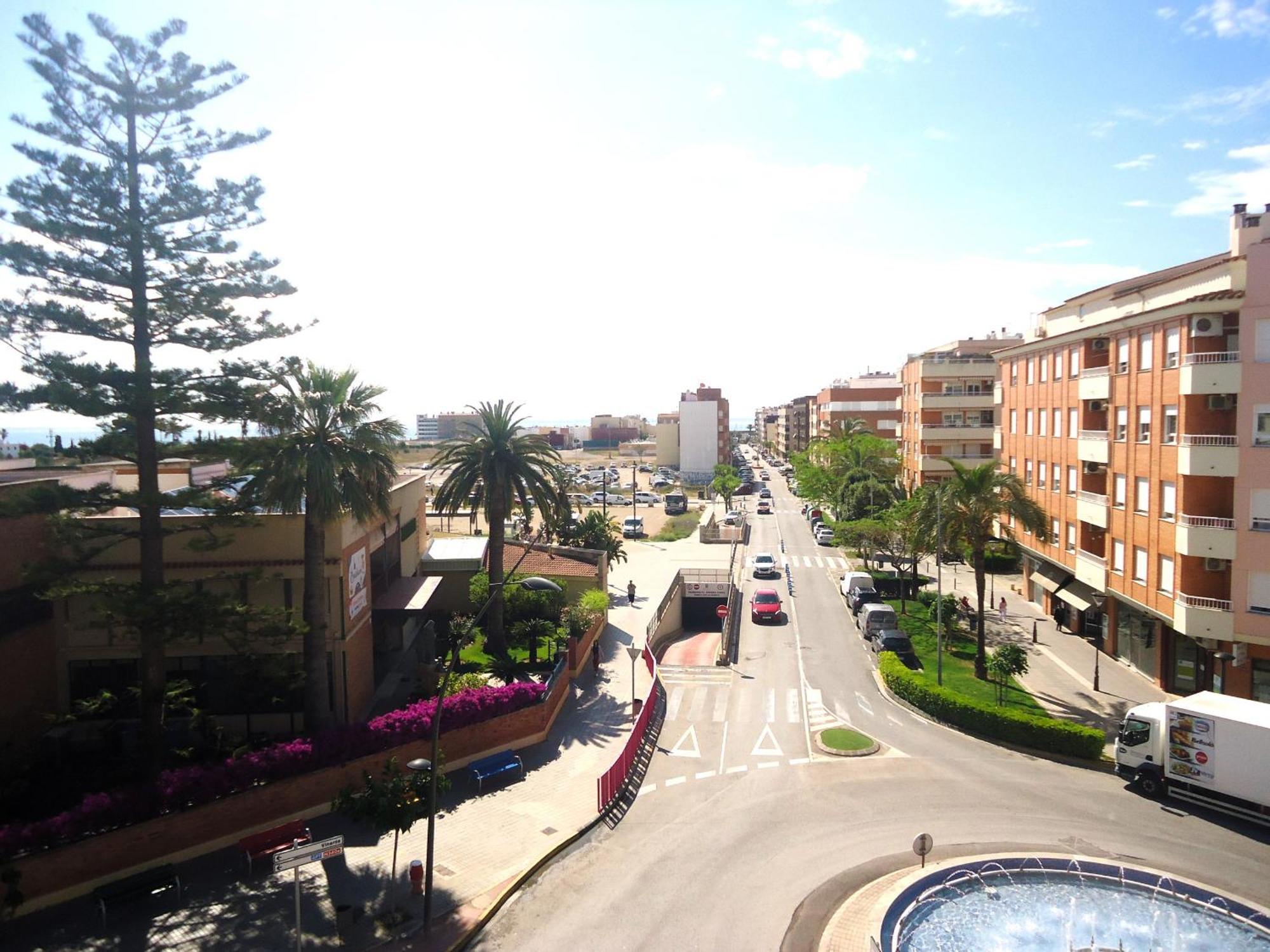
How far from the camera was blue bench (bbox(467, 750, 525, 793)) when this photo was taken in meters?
20.1

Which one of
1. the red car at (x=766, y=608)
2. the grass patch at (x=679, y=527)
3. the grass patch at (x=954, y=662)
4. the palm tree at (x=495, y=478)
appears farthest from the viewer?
the grass patch at (x=679, y=527)

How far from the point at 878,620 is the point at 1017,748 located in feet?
38.0

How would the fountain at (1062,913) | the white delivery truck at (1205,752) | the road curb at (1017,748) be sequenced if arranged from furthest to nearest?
the road curb at (1017,748) → the white delivery truck at (1205,752) → the fountain at (1062,913)

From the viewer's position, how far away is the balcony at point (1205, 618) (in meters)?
24.2

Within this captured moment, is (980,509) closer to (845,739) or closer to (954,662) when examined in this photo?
(954,662)

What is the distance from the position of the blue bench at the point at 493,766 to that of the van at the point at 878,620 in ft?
62.0

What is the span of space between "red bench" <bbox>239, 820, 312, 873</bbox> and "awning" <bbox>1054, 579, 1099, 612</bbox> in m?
30.1

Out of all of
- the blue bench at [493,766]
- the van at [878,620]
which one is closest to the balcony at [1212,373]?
the van at [878,620]

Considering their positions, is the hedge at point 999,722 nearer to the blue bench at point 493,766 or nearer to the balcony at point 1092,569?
the balcony at point 1092,569

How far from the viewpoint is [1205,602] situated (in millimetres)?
24781

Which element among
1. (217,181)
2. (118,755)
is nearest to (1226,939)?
(118,755)

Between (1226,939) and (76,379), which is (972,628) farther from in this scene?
(76,379)

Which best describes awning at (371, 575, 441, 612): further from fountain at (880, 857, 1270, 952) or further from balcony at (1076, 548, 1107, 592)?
balcony at (1076, 548, 1107, 592)

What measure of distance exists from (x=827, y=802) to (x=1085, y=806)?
638 centimetres
